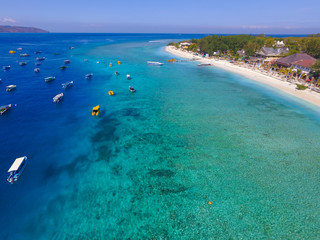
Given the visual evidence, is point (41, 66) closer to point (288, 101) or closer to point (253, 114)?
point (253, 114)

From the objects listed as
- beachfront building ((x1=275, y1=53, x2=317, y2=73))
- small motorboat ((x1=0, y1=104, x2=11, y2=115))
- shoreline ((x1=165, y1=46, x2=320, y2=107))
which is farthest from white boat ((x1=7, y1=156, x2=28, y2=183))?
beachfront building ((x1=275, y1=53, x2=317, y2=73))

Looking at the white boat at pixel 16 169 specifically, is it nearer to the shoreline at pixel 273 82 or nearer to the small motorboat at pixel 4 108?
the small motorboat at pixel 4 108

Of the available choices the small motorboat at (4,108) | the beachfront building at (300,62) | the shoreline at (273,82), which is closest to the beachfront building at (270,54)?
the shoreline at (273,82)

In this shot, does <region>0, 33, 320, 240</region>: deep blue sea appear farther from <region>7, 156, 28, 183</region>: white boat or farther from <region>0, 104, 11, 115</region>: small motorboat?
<region>0, 104, 11, 115</region>: small motorboat

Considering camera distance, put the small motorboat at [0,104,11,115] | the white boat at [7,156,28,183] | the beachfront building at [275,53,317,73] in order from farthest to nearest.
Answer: the beachfront building at [275,53,317,73] < the small motorboat at [0,104,11,115] < the white boat at [7,156,28,183]

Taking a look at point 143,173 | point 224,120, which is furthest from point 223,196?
point 224,120

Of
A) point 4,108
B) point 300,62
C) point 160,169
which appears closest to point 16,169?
point 160,169

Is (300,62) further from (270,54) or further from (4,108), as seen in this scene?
(4,108)
